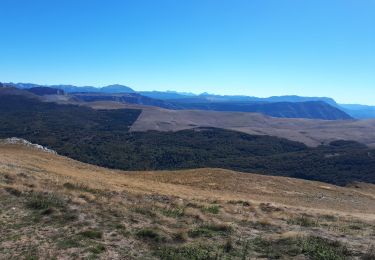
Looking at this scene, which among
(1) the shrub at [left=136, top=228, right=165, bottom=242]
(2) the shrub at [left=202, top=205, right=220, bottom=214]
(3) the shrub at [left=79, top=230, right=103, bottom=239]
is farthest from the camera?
(2) the shrub at [left=202, top=205, right=220, bottom=214]

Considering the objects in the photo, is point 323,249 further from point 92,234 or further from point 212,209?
point 92,234

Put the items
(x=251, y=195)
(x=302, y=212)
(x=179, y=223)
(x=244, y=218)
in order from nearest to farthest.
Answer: (x=179, y=223)
(x=244, y=218)
(x=302, y=212)
(x=251, y=195)

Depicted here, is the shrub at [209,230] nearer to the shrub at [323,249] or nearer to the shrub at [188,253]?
the shrub at [188,253]

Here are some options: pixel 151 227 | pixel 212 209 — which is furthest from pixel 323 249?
pixel 212 209

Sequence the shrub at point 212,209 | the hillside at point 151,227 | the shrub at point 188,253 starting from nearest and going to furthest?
the shrub at point 188,253, the hillside at point 151,227, the shrub at point 212,209

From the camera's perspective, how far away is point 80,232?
17469 mm

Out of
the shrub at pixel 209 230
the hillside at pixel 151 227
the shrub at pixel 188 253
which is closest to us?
the shrub at pixel 188 253

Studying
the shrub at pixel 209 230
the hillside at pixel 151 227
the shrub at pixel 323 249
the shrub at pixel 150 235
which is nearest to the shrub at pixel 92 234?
the hillside at pixel 151 227

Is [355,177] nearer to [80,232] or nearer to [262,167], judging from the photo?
[262,167]

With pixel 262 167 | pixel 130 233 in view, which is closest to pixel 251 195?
pixel 130 233

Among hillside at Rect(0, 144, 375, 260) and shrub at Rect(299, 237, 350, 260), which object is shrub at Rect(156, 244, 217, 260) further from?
shrub at Rect(299, 237, 350, 260)

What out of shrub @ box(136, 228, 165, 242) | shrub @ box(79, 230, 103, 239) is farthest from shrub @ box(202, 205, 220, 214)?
shrub @ box(79, 230, 103, 239)

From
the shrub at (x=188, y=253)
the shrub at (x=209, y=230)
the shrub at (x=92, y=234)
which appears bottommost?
the shrub at (x=209, y=230)

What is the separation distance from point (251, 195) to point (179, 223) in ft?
63.7
